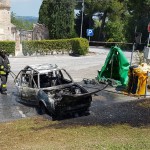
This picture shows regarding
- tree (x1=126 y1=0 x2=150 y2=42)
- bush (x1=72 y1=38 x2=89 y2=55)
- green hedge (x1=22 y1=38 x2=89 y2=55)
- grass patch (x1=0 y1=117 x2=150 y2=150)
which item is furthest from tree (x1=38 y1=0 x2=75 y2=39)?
grass patch (x1=0 y1=117 x2=150 y2=150)

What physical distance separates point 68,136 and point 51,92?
11.0 ft

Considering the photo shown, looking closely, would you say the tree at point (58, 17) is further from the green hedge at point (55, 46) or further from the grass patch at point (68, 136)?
the grass patch at point (68, 136)

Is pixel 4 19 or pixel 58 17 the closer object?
pixel 4 19

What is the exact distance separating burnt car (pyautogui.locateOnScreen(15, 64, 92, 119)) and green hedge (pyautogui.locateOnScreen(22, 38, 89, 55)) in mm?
15679

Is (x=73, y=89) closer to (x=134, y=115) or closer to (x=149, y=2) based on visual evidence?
(x=134, y=115)

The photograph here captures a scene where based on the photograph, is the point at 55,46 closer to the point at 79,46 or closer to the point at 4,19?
the point at 79,46

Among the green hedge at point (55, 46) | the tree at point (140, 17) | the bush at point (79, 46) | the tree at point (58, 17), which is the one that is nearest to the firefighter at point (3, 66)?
the green hedge at point (55, 46)

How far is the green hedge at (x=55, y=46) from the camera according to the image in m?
29.3

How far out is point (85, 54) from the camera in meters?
30.8

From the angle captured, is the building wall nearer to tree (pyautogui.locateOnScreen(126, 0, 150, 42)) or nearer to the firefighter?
tree (pyautogui.locateOnScreen(126, 0, 150, 42))

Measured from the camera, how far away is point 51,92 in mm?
11195

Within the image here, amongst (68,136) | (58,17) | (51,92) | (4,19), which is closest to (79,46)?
(58,17)

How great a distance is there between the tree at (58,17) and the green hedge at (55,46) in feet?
27.4

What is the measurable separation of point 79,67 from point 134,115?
12.7 m
